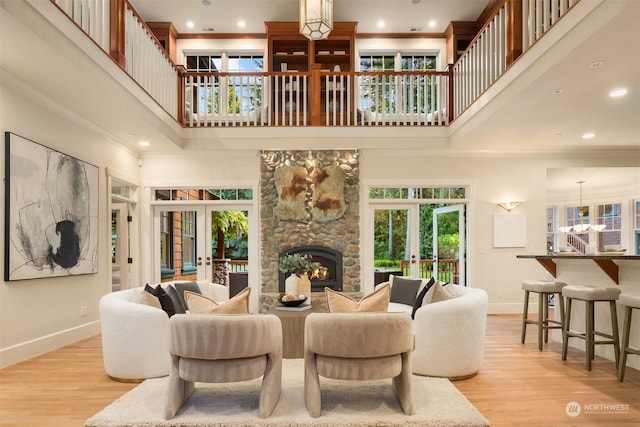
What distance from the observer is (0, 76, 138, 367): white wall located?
412cm

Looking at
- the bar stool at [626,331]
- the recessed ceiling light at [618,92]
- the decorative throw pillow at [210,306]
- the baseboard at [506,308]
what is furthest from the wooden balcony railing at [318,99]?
the decorative throw pillow at [210,306]

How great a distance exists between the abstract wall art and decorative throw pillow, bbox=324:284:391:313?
3.11m

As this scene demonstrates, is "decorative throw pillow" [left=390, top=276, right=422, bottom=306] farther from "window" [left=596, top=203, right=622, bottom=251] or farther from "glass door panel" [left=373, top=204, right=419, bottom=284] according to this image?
"window" [left=596, top=203, right=622, bottom=251]

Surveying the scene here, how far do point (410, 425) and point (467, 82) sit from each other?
4842 millimetres

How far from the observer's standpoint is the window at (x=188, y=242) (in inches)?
292

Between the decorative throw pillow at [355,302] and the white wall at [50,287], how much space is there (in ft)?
10.2

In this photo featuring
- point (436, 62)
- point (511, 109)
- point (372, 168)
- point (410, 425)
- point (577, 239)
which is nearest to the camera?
point (410, 425)

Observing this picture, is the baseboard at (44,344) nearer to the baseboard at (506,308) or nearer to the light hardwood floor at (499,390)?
the light hardwood floor at (499,390)

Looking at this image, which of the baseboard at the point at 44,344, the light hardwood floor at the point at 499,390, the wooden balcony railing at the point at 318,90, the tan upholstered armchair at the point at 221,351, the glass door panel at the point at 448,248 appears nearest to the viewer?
the tan upholstered armchair at the point at 221,351

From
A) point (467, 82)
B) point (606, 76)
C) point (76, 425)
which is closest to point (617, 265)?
point (606, 76)

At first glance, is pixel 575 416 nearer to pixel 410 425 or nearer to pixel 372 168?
pixel 410 425

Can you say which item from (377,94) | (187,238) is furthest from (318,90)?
(187,238)

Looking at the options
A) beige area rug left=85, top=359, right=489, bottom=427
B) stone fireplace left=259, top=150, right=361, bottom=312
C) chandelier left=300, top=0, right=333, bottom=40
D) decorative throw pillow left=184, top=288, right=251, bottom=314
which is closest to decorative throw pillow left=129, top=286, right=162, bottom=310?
beige area rug left=85, top=359, right=489, bottom=427

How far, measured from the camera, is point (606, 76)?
3.91m
